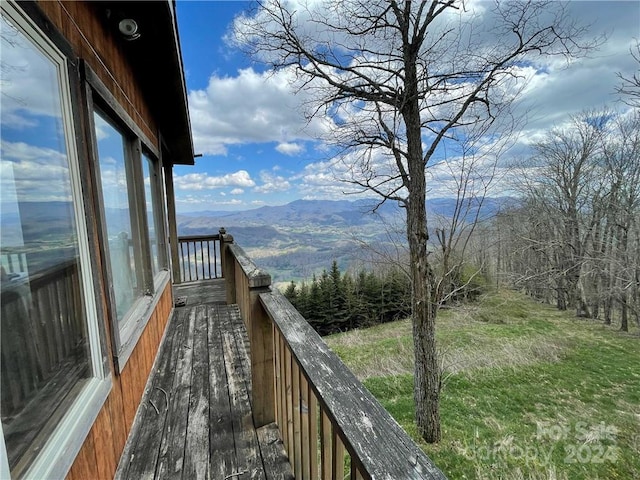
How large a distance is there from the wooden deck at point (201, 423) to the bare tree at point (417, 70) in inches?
151

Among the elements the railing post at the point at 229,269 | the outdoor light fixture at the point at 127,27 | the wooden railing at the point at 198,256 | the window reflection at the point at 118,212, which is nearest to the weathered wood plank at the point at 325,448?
the window reflection at the point at 118,212

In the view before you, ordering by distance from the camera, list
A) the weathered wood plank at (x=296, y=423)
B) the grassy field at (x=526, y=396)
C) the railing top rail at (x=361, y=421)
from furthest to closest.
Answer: the grassy field at (x=526, y=396) < the weathered wood plank at (x=296, y=423) < the railing top rail at (x=361, y=421)

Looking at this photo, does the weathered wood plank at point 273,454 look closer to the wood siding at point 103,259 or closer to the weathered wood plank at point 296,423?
the weathered wood plank at point 296,423

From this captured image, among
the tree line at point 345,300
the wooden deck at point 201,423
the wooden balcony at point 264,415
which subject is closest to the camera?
the wooden balcony at point 264,415

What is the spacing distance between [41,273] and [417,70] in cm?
600

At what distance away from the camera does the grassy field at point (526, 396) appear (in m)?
5.64

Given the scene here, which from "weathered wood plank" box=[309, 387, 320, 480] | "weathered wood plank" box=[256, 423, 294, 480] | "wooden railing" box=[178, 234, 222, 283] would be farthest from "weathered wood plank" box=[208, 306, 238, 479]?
"wooden railing" box=[178, 234, 222, 283]

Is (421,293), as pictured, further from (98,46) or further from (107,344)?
(98,46)

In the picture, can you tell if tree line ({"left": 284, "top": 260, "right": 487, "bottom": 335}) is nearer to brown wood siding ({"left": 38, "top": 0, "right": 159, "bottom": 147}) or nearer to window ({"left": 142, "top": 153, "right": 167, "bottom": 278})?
window ({"left": 142, "top": 153, "right": 167, "bottom": 278})

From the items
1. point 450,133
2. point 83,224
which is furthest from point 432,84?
point 83,224

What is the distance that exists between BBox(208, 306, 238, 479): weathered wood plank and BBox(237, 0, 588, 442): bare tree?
383 cm

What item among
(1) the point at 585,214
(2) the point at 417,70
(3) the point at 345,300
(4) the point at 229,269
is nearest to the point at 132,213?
(4) the point at 229,269

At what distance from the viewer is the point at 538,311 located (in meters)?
18.8

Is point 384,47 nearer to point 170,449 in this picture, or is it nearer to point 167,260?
point 167,260
